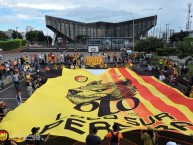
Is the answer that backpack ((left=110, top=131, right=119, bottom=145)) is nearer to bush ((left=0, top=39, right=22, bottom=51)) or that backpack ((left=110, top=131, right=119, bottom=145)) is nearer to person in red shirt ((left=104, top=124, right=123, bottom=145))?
person in red shirt ((left=104, top=124, right=123, bottom=145))

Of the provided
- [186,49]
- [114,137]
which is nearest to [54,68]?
[186,49]

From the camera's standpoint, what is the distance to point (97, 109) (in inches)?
426

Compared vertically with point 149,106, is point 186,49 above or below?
above

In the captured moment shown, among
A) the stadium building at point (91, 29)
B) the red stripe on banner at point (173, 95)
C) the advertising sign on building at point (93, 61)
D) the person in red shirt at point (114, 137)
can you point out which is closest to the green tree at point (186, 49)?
the advertising sign on building at point (93, 61)

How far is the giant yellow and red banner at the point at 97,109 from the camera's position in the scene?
9039 millimetres

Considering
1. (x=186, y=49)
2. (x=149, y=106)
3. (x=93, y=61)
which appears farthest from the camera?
(x=186, y=49)

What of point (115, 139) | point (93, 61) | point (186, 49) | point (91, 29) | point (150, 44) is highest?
point (91, 29)

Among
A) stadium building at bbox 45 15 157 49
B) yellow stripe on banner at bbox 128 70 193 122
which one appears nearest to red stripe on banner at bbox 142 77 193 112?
yellow stripe on banner at bbox 128 70 193 122

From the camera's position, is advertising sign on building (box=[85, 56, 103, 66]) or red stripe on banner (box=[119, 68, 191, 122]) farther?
advertising sign on building (box=[85, 56, 103, 66])

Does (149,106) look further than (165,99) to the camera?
No

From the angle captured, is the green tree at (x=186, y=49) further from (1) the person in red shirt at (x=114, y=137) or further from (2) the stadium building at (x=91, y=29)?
(2) the stadium building at (x=91, y=29)

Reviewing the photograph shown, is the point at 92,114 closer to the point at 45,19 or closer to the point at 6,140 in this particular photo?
the point at 6,140

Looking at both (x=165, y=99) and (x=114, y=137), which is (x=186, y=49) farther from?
(x=114, y=137)

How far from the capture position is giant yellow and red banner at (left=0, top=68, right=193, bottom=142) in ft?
29.7
